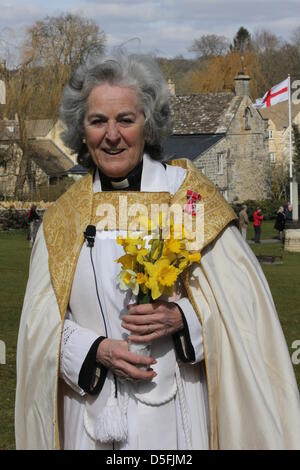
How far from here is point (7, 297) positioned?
53.7 feet

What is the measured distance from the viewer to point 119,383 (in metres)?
3.70

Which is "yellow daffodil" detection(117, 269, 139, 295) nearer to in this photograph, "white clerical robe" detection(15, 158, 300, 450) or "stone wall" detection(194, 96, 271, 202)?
"white clerical robe" detection(15, 158, 300, 450)

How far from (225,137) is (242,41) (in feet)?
133

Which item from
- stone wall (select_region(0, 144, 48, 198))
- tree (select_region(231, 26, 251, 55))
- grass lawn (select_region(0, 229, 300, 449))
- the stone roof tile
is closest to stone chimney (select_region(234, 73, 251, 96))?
the stone roof tile

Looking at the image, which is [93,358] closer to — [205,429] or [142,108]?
[205,429]

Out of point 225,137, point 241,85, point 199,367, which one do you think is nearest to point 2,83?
point 225,137

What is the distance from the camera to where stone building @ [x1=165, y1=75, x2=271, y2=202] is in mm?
51188

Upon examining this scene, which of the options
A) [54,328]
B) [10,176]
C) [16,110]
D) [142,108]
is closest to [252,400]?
[54,328]

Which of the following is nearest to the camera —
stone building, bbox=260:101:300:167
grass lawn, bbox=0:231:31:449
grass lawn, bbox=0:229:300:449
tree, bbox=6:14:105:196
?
grass lawn, bbox=0:231:31:449

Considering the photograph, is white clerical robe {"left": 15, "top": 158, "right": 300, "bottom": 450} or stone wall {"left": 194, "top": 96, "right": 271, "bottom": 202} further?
stone wall {"left": 194, "top": 96, "right": 271, "bottom": 202}

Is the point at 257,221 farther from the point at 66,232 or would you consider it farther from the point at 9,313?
the point at 66,232

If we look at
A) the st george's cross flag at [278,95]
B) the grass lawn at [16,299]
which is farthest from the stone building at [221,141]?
the grass lawn at [16,299]

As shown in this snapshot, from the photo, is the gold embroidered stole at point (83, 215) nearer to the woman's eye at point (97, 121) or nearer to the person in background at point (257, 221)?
the woman's eye at point (97, 121)

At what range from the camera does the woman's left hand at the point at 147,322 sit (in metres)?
3.52
